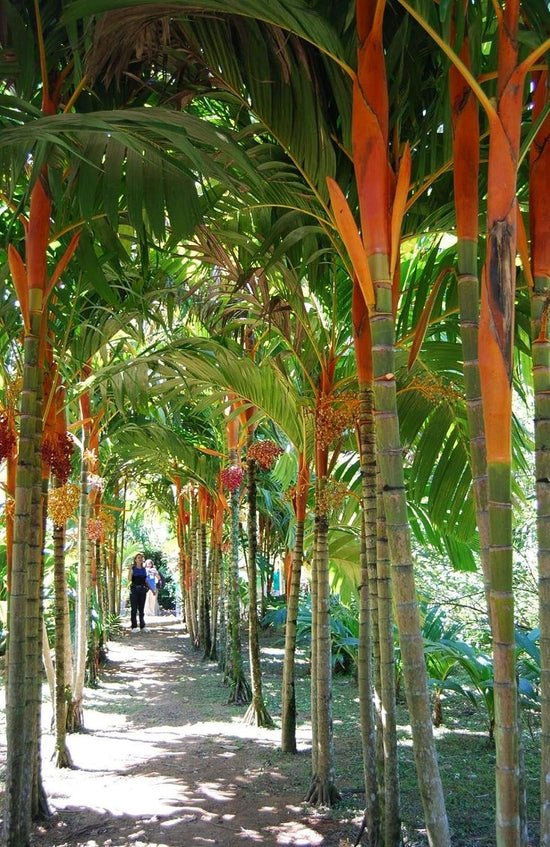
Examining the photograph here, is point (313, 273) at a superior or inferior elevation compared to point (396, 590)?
superior

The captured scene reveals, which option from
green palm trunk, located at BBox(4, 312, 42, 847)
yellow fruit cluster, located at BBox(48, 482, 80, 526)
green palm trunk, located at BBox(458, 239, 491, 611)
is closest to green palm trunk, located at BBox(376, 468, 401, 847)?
green palm trunk, located at BBox(458, 239, 491, 611)

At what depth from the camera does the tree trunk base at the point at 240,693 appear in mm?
7949

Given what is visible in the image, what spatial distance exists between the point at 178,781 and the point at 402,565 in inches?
145

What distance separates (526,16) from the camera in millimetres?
2299

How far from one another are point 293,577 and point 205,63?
3.46 m

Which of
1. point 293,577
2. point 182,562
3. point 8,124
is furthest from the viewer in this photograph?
point 182,562

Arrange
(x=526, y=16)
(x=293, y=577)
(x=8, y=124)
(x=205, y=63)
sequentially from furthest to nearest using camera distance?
(x=293, y=577) < (x=205, y=63) < (x=8, y=124) < (x=526, y=16)

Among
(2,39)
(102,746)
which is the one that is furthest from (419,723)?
(102,746)

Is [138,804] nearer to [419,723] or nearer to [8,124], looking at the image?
[419,723]

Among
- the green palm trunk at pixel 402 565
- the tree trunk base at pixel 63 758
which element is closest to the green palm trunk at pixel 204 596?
the tree trunk base at pixel 63 758

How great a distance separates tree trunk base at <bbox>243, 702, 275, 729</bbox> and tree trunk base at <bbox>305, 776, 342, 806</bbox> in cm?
243

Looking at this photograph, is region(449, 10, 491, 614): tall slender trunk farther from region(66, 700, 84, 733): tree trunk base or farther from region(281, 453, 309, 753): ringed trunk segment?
region(66, 700, 84, 733): tree trunk base

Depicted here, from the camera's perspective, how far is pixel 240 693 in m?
8.01

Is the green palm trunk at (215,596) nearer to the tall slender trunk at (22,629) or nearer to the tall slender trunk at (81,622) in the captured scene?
the tall slender trunk at (81,622)
